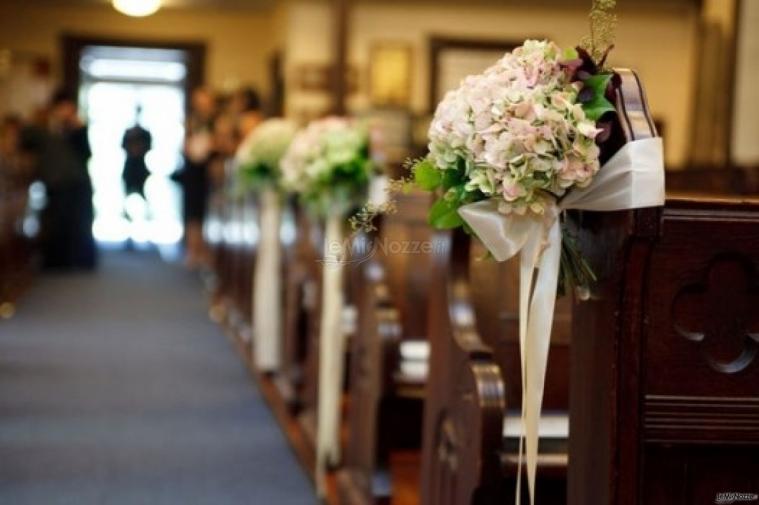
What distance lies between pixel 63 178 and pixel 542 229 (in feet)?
34.2

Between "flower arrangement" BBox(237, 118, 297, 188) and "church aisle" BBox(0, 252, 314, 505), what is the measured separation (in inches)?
43.3

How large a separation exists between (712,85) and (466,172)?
32.6ft

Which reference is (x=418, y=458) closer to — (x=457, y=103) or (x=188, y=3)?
(x=457, y=103)

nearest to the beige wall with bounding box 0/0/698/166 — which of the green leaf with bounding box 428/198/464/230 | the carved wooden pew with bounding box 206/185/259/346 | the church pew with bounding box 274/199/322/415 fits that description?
the carved wooden pew with bounding box 206/185/259/346

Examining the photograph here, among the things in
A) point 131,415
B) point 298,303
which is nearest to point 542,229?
point 298,303

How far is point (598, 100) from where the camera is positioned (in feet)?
6.26

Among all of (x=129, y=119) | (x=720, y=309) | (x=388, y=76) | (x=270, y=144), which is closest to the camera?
(x=720, y=309)

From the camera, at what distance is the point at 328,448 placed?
4.37 metres

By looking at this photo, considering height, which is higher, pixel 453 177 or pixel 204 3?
pixel 204 3

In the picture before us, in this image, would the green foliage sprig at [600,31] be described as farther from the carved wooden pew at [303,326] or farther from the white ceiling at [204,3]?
the white ceiling at [204,3]

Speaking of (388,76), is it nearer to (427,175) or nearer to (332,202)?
(332,202)

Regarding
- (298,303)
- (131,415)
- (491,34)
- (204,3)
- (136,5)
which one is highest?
(204,3)

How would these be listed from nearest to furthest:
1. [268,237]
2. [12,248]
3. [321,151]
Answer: [321,151]
[268,237]
[12,248]

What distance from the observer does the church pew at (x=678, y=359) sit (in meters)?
1.93
